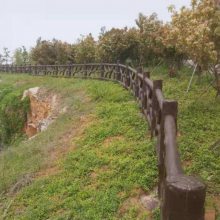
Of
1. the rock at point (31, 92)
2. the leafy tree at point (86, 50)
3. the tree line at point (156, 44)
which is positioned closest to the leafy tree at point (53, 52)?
the tree line at point (156, 44)

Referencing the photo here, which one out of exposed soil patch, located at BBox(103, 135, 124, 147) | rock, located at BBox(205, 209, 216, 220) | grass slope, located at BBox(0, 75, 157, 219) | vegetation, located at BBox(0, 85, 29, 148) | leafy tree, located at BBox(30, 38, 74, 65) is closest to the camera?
rock, located at BBox(205, 209, 216, 220)

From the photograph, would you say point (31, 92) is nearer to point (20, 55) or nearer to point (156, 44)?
point (156, 44)

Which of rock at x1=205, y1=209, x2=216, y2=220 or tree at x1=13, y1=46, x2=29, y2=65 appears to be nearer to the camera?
rock at x1=205, y1=209, x2=216, y2=220

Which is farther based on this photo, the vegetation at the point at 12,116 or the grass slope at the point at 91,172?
the vegetation at the point at 12,116

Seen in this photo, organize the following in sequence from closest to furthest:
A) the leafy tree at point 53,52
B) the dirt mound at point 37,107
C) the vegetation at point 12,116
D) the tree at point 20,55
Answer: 1. the dirt mound at point 37,107
2. the vegetation at point 12,116
3. the leafy tree at point 53,52
4. the tree at point 20,55

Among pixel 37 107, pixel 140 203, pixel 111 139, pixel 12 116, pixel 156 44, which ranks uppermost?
pixel 156 44

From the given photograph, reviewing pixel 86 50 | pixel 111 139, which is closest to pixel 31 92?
pixel 86 50

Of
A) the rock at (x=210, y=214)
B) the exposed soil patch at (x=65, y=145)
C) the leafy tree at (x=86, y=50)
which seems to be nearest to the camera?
the rock at (x=210, y=214)

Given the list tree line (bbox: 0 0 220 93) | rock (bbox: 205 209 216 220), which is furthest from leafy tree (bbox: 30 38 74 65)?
rock (bbox: 205 209 216 220)

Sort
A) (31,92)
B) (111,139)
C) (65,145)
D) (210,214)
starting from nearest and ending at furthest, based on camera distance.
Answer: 1. (210,214)
2. (111,139)
3. (65,145)
4. (31,92)

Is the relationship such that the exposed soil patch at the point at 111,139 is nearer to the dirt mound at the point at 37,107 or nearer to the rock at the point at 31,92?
the dirt mound at the point at 37,107

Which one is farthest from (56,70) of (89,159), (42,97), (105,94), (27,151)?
(89,159)

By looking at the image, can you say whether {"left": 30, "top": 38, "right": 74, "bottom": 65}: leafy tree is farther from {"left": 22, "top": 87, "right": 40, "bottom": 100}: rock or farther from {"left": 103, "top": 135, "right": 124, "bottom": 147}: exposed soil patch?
{"left": 103, "top": 135, "right": 124, "bottom": 147}: exposed soil patch

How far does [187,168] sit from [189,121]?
10.5 ft
